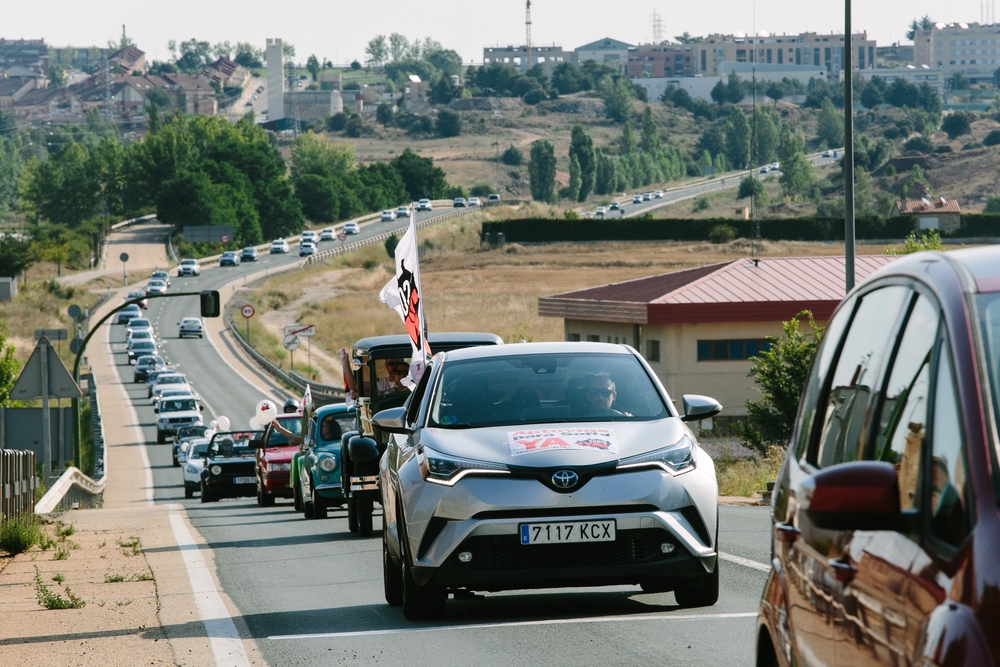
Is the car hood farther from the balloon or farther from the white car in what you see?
the white car

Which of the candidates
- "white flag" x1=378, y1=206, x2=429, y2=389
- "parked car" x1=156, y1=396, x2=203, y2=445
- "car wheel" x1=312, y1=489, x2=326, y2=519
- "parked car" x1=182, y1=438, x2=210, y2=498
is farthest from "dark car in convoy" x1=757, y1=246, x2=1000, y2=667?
"parked car" x1=156, y1=396, x2=203, y2=445

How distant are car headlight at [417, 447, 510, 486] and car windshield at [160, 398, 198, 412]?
175 ft

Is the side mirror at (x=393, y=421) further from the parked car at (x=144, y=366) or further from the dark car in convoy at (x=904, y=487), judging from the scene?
the parked car at (x=144, y=366)

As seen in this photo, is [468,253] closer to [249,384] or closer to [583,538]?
[249,384]

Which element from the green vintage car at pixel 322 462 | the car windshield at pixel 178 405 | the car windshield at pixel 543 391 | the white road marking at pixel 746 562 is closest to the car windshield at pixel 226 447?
the green vintage car at pixel 322 462

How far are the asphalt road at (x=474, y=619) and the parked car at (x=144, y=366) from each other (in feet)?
207

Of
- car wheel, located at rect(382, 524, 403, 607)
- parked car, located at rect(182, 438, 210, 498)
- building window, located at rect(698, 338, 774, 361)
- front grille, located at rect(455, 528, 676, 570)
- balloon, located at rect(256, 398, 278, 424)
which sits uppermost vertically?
front grille, located at rect(455, 528, 676, 570)

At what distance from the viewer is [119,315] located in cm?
10138

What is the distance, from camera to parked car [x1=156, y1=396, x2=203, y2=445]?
5984 cm

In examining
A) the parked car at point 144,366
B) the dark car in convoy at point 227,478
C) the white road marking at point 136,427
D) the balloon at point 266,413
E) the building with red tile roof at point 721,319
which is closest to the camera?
the balloon at point 266,413

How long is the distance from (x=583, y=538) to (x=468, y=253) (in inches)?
5333

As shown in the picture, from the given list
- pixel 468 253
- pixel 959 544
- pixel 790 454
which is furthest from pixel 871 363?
pixel 468 253

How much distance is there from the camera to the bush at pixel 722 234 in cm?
13738

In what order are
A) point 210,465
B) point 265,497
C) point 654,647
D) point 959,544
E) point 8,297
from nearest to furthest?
1. point 959,544
2. point 654,647
3. point 265,497
4. point 210,465
5. point 8,297
